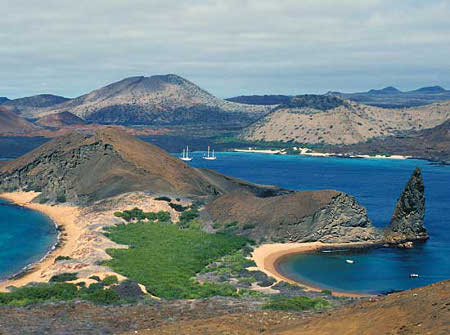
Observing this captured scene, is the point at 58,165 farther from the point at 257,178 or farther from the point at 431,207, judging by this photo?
the point at 431,207

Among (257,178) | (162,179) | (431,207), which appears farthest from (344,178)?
(162,179)

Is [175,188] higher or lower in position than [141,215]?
higher

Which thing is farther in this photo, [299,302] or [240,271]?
[240,271]

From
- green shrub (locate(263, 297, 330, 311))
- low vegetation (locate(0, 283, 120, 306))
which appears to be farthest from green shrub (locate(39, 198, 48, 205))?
green shrub (locate(263, 297, 330, 311))

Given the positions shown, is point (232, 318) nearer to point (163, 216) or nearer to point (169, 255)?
point (169, 255)

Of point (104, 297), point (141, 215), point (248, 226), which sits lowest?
point (104, 297)

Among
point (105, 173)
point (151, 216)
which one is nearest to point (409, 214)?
point (151, 216)

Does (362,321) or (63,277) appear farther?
(63,277)

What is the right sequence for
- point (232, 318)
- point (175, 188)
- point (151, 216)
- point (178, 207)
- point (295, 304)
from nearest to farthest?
point (232, 318) < point (295, 304) < point (151, 216) < point (178, 207) < point (175, 188)
